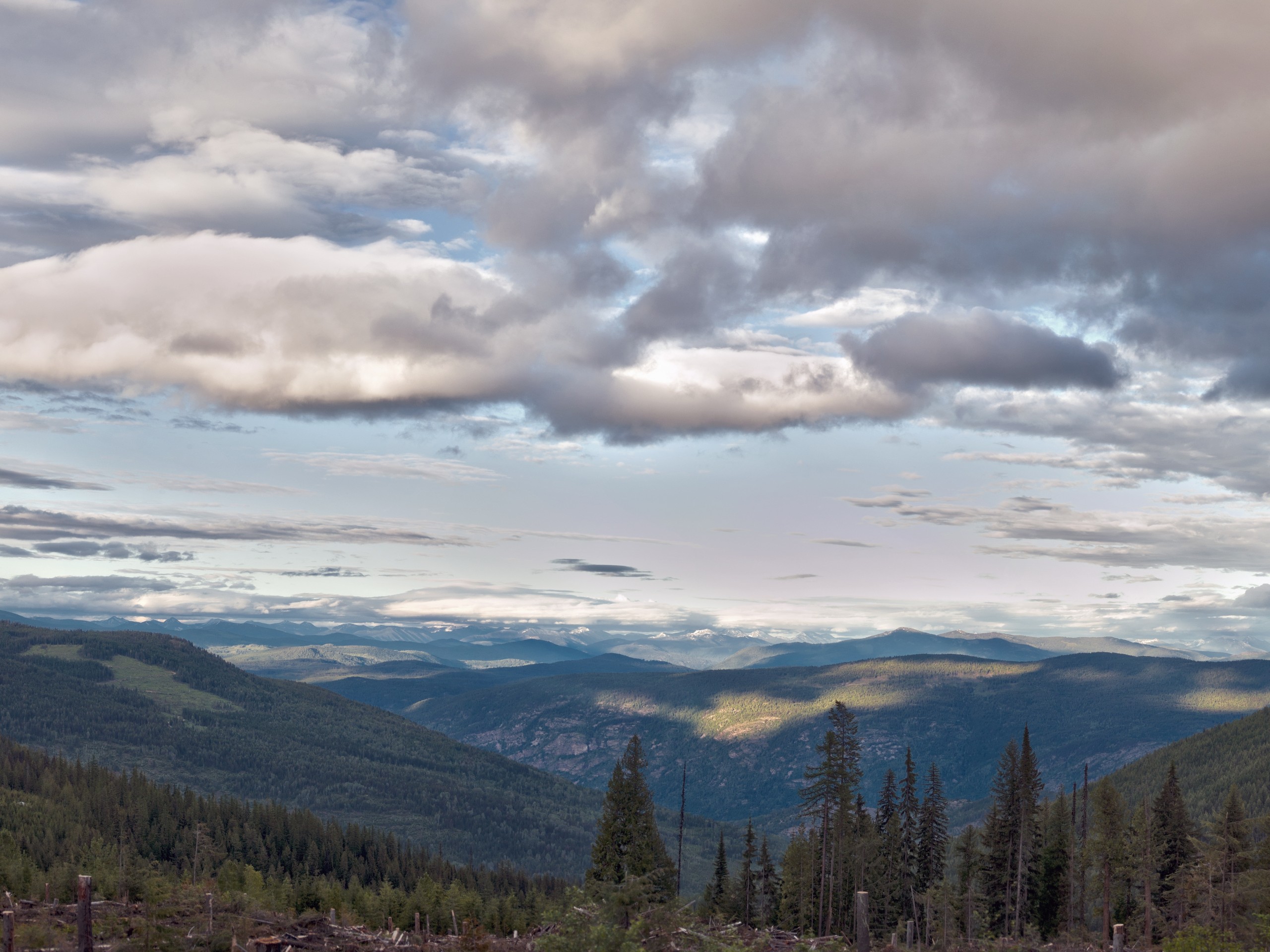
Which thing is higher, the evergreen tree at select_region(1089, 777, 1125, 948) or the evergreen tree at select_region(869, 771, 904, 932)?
the evergreen tree at select_region(1089, 777, 1125, 948)

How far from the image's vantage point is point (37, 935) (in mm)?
28625

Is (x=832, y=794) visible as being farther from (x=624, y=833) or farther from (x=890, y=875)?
(x=624, y=833)

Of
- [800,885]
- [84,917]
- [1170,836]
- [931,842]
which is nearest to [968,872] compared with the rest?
[931,842]

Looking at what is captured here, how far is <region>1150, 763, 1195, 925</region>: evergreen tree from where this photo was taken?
282 ft

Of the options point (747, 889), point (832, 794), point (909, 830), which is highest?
point (832, 794)

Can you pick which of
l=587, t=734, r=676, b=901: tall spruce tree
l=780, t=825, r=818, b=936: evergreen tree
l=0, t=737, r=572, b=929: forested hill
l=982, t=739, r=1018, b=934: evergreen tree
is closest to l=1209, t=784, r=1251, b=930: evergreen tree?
l=982, t=739, r=1018, b=934: evergreen tree

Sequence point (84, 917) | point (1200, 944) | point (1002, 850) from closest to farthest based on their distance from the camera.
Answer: point (84, 917), point (1200, 944), point (1002, 850)

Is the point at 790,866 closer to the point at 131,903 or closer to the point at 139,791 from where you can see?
the point at 131,903

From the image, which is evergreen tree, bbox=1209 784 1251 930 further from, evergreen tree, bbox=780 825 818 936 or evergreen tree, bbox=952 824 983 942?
evergreen tree, bbox=780 825 818 936

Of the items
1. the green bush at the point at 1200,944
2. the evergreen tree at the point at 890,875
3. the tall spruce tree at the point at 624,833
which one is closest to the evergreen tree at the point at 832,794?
the evergreen tree at the point at 890,875

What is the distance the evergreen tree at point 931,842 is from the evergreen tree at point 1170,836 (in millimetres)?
19893

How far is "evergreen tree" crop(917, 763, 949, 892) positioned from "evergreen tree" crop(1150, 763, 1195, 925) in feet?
65.3

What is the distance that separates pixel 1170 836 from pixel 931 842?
22.5m

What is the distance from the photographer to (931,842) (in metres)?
97.5
